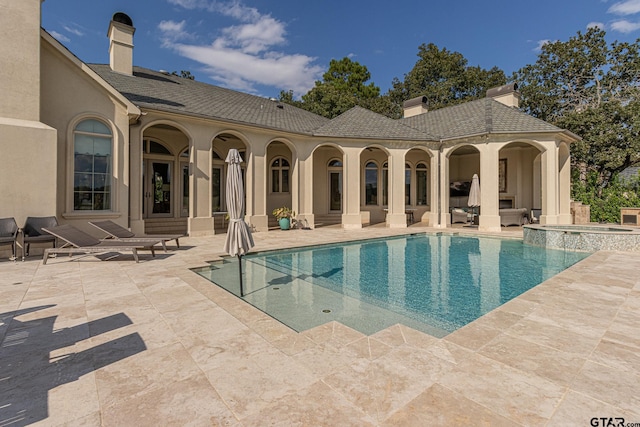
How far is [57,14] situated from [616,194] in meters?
26.8

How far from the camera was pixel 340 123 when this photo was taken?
17188mm

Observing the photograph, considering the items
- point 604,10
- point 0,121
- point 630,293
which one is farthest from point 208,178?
point 604,10

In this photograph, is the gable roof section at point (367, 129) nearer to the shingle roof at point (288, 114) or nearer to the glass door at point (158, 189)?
the shingle roof at point (288, 114)

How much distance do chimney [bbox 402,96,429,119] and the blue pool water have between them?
15.7m

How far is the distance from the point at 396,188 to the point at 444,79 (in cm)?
2719

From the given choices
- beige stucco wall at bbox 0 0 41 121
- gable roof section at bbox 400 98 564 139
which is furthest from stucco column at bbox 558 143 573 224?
beige stucco wall at bbox 0 0 41 121

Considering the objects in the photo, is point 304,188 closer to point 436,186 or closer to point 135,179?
point 436,186

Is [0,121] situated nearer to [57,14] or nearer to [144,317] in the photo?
[57,14]

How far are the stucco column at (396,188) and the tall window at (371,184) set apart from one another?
3.26 meters

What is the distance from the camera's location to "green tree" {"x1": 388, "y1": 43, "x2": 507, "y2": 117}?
34.5 meters

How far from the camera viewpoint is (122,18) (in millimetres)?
13977

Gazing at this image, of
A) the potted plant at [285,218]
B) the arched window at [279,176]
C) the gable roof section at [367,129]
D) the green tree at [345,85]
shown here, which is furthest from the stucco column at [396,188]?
the green tree at [345,85]

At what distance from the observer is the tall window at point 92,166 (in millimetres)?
9477

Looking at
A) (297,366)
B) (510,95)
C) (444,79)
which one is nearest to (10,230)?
(297,366)
